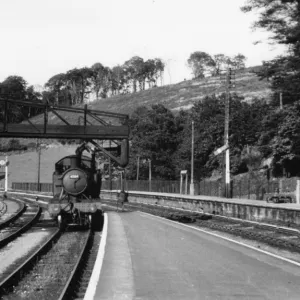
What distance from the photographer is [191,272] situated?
38.5ft

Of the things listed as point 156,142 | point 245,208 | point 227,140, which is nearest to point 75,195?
point 245,208

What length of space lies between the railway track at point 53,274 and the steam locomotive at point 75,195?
471 cm

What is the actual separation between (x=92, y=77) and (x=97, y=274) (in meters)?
192

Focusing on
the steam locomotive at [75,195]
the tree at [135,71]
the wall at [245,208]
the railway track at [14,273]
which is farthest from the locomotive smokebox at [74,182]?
the tree at [135,71]

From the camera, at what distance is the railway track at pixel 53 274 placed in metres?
9.99

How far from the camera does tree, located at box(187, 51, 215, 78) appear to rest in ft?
600

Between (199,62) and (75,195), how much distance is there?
16582 cm

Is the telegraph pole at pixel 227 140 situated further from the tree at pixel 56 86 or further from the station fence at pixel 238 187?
the tree at pixel 56 86

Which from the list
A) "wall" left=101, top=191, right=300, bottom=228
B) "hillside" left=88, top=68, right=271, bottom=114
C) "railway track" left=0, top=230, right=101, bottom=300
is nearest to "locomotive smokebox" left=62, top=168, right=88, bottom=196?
"railway track" left=0, top=230, right=101, bottom=300

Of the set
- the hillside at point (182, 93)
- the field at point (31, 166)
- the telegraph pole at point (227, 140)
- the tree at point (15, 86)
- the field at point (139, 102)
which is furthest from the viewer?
the tree at point (15, 86)

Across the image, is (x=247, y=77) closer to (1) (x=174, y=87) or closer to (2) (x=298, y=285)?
(1) (x=174, y=87)

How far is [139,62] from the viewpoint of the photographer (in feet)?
624

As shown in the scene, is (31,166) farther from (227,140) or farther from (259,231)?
(259,231)

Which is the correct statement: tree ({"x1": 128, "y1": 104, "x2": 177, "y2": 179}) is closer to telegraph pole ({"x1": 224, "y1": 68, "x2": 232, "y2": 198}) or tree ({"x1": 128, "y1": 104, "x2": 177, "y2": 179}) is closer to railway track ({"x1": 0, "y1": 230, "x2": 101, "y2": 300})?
telegraph pole ({"x1": 224, "y1": 68, "x2": 232, "y2": 198})
